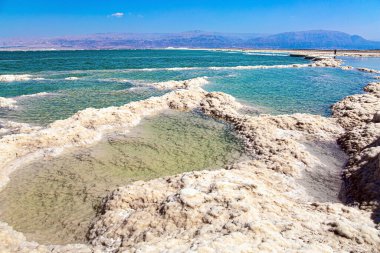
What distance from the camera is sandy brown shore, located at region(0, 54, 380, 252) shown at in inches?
271

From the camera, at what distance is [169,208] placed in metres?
8.17

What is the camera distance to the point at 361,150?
44.2ft

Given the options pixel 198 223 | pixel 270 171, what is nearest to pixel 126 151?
pixel 270 171

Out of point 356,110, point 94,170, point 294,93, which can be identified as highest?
point 356,110

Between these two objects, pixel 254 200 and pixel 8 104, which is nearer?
pixel 254 200

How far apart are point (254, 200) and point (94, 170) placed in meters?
6.88

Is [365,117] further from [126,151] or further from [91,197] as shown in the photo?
[91,197]

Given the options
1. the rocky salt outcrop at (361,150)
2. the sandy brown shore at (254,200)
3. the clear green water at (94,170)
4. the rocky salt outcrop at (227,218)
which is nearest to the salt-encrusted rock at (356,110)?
the rocky salt outcrop at (361,150)

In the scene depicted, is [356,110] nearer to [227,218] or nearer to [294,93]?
[294,93]

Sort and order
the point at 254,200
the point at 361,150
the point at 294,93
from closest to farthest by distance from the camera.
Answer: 1. the point at 254,200
2. the point at 361,150
3. the point at 294,93

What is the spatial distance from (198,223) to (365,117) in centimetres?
1432

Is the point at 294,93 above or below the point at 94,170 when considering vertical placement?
above

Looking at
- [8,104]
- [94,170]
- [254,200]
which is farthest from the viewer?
[8,104]

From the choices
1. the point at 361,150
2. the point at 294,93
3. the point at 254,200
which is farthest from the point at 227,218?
the point at 294,93
